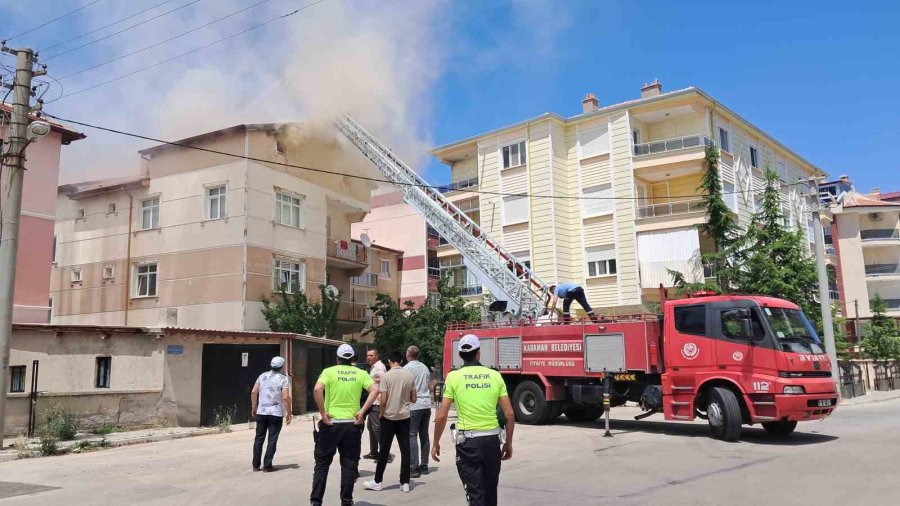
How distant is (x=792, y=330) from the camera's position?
1234cm

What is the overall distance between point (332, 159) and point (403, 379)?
22933 mm

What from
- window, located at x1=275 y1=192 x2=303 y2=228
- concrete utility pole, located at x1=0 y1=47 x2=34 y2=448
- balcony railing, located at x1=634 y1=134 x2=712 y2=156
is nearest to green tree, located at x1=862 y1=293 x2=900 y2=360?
balcony railing, located at x1=634 y1=134 x2=712 y2=156

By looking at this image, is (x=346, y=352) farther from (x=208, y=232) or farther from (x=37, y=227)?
(x=208, y=232)

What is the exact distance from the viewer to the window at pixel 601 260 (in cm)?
3281

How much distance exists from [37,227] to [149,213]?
765cm

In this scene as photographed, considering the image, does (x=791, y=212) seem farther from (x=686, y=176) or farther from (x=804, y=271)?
(x=804, y=271)

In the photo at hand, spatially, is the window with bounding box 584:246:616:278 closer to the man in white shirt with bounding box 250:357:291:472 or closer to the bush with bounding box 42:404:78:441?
the bush with bounding box 42:404:78:441

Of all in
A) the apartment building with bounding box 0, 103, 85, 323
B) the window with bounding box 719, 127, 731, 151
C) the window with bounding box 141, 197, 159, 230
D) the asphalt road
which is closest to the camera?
the asphalt road

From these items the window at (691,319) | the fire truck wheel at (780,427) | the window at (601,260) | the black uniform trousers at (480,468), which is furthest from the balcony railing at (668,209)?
the black uniform trousers at (480,468)

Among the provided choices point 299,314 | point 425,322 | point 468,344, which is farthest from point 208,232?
point 468,344

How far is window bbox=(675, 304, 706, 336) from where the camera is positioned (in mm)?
12961

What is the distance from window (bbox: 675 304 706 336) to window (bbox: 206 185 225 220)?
1930cm

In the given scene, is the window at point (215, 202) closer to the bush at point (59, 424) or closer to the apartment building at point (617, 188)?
the bush at point (59, 424)

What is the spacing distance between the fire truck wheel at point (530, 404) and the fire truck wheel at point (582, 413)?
4.15ft
